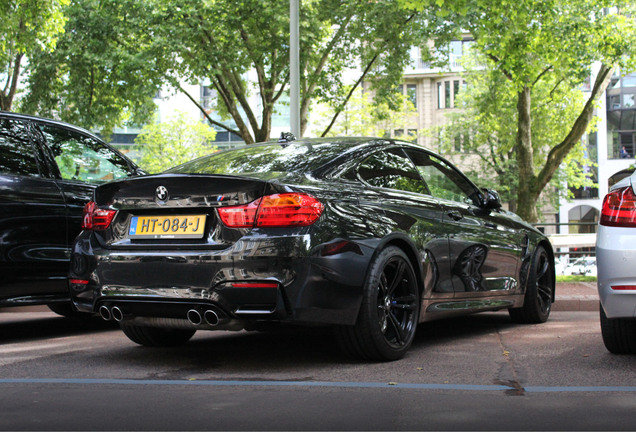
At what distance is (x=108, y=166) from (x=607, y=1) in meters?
16.9

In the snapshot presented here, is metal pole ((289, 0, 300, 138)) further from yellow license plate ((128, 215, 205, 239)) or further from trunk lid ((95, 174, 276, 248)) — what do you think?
yellow license plate ((128, 215, 205, 239))

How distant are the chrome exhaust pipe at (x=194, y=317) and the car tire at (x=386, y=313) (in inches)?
33.1

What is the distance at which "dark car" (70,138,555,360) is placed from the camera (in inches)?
187

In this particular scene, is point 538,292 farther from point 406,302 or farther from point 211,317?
point 211,317

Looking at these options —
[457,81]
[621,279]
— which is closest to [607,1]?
[621,279]

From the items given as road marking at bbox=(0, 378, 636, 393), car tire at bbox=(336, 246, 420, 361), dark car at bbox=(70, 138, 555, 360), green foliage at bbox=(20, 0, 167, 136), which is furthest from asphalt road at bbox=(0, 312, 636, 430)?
green foliage at bbox=(20, 0, 167, 136)

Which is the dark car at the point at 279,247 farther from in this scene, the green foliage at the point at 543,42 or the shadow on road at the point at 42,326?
the green foliage at the point at 543,42

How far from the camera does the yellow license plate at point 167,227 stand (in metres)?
4.91

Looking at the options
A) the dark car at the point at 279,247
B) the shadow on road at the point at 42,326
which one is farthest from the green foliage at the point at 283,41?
the dark car at the point at 279,247

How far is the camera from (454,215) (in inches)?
248

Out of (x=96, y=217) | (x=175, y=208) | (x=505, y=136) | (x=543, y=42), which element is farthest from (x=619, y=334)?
(x=505, y=136)

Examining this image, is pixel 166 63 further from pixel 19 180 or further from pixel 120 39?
pixel 19 180

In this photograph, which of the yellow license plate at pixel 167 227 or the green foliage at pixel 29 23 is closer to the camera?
the yellow license plate at pixel 167 227

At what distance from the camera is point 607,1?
21.0 meters
